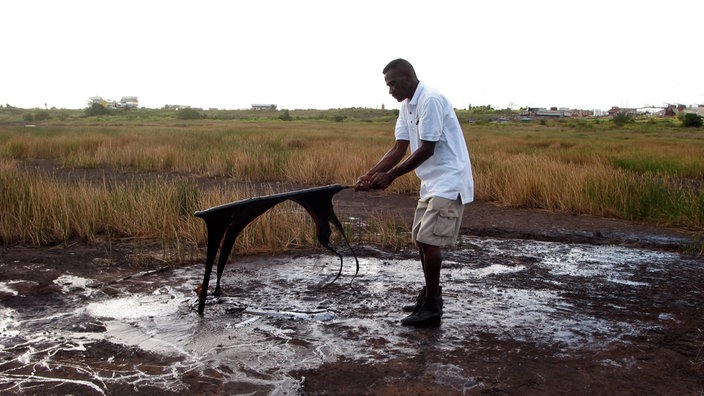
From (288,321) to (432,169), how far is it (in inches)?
61.4

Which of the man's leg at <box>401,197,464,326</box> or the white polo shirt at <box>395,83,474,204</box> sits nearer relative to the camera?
the white polo shirt at <box>395,83,474,204</box>

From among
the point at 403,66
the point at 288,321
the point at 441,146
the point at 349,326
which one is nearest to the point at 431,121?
the point at 441,146

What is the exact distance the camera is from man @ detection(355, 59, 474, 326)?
4730mm

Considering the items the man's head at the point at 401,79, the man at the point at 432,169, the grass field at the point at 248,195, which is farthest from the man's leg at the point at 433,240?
the grass field at the point at 248,195

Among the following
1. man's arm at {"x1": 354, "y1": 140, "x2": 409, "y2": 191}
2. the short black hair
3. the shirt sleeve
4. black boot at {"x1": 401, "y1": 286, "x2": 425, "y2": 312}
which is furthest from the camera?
man's arm at {"x1": 354, "y1": 140, "x2": 409, "y2": 191}

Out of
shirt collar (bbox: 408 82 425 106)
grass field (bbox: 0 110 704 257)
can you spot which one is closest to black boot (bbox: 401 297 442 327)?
shirt collar (bbox: 408 82 425 106)

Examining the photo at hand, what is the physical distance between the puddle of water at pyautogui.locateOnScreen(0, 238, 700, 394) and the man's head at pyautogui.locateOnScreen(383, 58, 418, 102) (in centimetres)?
170

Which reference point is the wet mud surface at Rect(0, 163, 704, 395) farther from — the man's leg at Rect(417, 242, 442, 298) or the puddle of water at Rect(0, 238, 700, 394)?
the man's leg at Rect(417, 242, 442, 298)

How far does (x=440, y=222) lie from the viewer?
4.80 metres

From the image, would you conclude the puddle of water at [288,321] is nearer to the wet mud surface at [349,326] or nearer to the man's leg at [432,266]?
the wet mud surface at [349,326]

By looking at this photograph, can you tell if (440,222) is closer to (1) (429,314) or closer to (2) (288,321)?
(1) (429,314)

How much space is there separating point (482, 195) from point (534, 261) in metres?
5.00

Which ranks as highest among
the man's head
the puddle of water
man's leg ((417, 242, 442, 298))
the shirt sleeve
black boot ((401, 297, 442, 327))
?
the man's head

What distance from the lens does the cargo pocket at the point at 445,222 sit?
189 inches
